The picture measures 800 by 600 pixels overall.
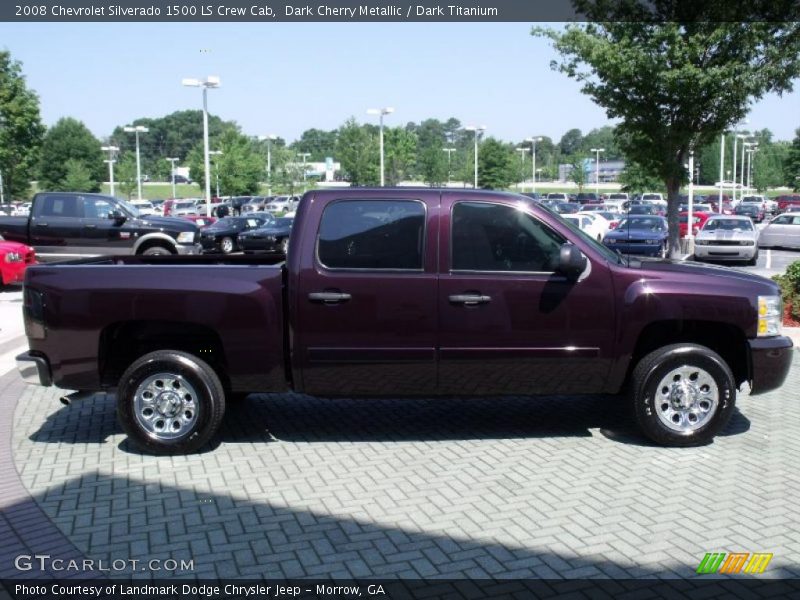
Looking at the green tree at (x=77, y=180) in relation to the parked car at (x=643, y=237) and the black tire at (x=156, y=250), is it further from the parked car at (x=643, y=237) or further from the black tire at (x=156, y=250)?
the black tire at (x=156, y=250)

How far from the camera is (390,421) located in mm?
7383

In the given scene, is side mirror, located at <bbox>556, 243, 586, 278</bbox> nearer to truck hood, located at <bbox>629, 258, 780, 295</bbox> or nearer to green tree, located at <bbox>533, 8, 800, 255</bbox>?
truck hood, located at <bbox>629, 258, 780, 295</bbox>

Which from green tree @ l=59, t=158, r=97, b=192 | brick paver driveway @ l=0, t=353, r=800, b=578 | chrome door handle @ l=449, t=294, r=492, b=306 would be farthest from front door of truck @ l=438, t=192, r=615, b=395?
green tree @ l=59, t=158, r=97, b=192

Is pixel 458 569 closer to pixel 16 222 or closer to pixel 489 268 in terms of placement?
pixel 489 268

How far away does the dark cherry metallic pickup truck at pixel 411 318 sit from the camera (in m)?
6.21

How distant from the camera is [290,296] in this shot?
6195 millimetres

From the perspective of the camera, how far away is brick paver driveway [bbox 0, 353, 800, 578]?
4578mm

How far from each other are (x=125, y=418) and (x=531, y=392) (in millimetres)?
3122

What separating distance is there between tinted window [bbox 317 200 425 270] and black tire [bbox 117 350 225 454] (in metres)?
1.29

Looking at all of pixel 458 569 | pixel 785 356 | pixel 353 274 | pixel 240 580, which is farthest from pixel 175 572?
pixel 785 356

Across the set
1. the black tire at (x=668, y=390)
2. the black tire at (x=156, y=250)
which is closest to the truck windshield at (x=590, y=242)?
the black tire at (x=668, y=390)

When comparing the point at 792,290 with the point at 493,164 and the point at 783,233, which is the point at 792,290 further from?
the point at 493,164

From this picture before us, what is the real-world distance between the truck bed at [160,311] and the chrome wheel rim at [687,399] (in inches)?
116

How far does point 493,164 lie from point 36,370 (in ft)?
212
